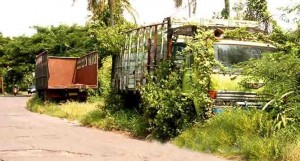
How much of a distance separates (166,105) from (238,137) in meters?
2.53

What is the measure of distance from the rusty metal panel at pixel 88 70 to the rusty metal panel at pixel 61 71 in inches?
13.4

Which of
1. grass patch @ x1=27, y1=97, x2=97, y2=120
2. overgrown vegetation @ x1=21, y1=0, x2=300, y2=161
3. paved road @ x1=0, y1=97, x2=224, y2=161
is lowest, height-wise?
paved road @ x1=0, y1=97, x2=224, y2=161

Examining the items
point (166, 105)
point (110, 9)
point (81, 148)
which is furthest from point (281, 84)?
point (110, 9)

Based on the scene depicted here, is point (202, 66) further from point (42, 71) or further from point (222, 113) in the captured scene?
point (42, 71)

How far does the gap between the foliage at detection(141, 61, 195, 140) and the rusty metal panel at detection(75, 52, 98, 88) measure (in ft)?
34.6

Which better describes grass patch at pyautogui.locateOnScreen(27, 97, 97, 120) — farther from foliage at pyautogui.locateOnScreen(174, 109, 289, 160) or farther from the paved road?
foliage at pyautogui.locateOnScreen(174, 109, 289, 160)

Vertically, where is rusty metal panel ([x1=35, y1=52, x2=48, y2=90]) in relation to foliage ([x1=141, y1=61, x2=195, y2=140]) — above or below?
above

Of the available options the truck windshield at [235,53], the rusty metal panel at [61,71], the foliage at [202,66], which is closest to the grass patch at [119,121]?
the foliage at [202,66]

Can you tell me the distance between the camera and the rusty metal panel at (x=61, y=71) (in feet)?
81.3

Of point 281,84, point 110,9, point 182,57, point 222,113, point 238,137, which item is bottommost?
point 238,137

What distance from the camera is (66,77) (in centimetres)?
2544

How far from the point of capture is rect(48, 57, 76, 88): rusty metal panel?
2478 centimetres

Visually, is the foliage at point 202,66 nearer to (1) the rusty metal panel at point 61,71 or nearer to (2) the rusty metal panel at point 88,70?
(2) the rusty metal panel at point 88,70

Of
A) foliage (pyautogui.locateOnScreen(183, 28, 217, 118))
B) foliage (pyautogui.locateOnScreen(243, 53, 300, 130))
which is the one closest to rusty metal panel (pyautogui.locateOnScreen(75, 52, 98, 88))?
foliage (pyautogui.locateOnScreen(183, 28, 217, 118))
